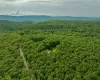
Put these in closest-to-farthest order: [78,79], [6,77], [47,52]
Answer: [78,79], [6,77], [47,52]

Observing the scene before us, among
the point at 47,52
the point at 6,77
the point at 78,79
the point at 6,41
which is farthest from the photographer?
the point at 6,41

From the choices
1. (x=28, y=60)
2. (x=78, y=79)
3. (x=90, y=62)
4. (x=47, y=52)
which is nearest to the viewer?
(x=78, y=79)

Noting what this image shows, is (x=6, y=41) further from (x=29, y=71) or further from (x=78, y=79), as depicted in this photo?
(x=78, y=79)

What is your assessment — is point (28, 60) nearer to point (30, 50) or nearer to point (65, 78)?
point (30, 50)

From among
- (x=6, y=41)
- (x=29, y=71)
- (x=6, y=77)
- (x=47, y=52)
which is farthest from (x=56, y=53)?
(x=6, y=41)

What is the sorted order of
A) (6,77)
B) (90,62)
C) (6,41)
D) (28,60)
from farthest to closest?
(6,41) → (28,60) → (90,62) → (6,77)

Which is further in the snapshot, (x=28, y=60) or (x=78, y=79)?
(x=28, y=60)

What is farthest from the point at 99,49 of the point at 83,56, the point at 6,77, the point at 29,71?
the point at 6,77

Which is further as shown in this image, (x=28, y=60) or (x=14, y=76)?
(x=28, y=60)
